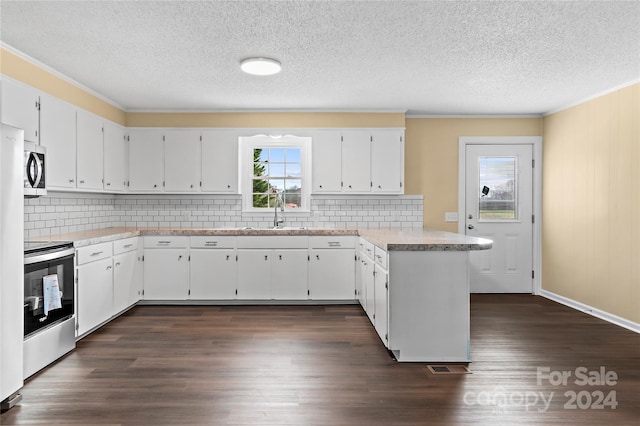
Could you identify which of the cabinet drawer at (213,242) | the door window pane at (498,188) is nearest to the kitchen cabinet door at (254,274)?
the cabinet drawer at (213,242)

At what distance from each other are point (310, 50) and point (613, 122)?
339cm

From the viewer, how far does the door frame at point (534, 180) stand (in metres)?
5.57

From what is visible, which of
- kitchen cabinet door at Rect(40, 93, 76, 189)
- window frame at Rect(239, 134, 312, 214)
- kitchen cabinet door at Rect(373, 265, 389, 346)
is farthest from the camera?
window frame at Rect(239, 134, 312, 214)

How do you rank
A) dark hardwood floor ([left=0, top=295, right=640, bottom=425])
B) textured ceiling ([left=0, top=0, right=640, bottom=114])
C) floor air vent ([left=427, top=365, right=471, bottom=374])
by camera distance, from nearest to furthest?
dark hardwood floor ([left=0, top=295, right=640, bottom=425]) → textured ceiling ([left=0, top=0, right=640, bottom=114]) → floor air vent ([left=427, top=365, right=471, bottom=374])

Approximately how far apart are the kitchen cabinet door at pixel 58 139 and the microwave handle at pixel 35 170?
0.55 m

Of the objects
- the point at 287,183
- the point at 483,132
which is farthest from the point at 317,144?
the point at 483,132

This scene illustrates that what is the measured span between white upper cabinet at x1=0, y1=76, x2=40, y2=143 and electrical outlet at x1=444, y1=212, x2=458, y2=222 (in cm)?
477

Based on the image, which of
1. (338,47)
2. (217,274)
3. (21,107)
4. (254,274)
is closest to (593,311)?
(254,274)

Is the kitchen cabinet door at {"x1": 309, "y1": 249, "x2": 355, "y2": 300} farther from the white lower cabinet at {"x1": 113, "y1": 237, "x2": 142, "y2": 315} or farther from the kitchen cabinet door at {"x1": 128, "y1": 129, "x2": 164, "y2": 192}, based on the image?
the kitchen cabinet door at {"x1": 128, "y1": 129, "x2": 164, "y2": 192}

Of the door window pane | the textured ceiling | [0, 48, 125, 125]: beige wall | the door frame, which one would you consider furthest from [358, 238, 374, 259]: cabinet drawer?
[0, 48, 125, 125]: beige wall

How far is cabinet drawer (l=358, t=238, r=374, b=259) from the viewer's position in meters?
3.96

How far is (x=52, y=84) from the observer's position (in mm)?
3820

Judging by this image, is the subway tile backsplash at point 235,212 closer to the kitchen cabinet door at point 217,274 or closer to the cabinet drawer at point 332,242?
the cabinet drawer at point 332,242

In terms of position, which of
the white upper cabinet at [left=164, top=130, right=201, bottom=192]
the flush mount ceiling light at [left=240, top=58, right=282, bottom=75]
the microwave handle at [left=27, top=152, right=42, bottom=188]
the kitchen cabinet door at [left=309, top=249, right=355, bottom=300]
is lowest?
the kitchen cabinet door at [left=309, top=249, right=355, bottom=300]
